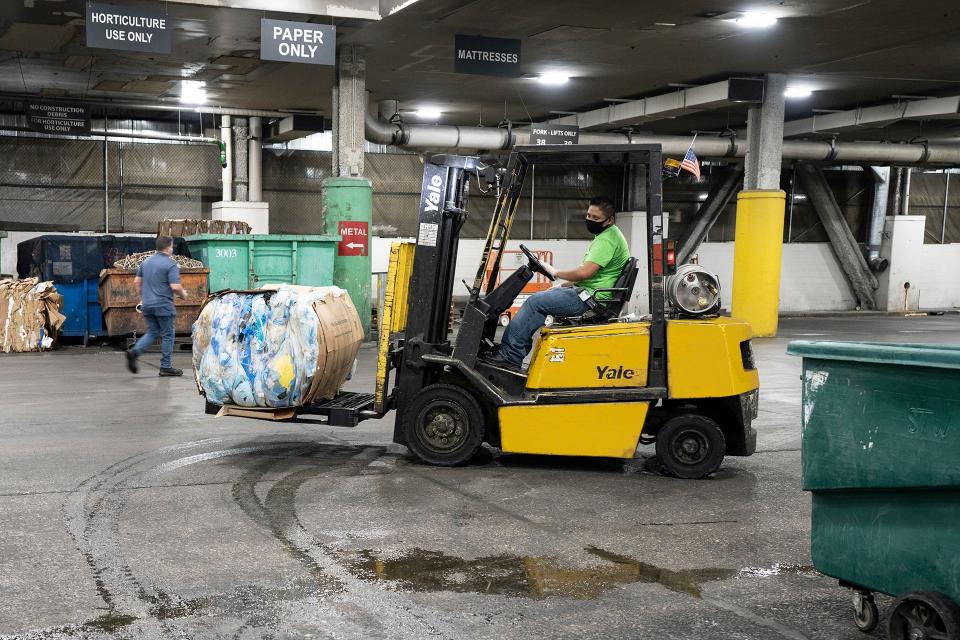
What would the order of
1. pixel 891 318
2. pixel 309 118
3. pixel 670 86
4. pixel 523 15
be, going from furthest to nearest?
1. pixel 891 318
2. pixel 309 118
3. pixel 670 86
4. pixel 523 15

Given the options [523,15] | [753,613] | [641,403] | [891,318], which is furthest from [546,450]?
[891,318]

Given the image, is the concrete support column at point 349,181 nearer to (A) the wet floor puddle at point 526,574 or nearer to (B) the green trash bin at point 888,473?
(A) the wet floor puddle at point 526,574

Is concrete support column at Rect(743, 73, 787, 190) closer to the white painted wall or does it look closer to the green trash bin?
the white painted wall

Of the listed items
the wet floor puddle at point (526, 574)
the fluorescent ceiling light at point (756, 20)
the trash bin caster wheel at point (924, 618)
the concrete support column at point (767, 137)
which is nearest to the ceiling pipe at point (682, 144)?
the concrete support column at point (767, 137)

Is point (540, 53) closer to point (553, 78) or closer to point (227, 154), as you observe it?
point (553, 78)

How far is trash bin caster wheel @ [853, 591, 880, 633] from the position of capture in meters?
4.08

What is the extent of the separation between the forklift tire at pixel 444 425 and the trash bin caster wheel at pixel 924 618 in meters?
3.87

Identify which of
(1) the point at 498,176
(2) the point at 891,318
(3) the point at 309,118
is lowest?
(2) the point at 891,318

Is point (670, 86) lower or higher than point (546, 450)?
higher

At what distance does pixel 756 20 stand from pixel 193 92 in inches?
537

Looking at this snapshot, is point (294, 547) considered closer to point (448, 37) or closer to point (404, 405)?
point (404, 405)

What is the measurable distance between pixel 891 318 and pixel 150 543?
25.8 metres

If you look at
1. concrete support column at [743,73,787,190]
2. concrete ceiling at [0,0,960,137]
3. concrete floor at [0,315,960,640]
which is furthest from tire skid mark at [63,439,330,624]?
concrete support column at [743,73,787,190]

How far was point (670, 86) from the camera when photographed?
21078mm
